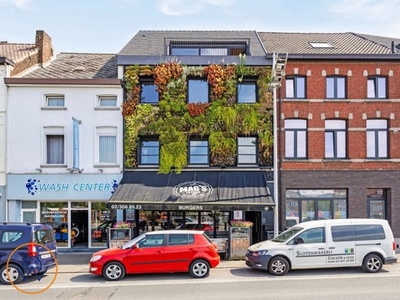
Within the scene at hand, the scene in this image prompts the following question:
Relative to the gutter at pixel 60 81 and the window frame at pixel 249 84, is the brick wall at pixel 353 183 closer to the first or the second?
the window frame at pixel 249 84

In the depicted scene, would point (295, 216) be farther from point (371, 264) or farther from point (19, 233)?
point (19, 233)

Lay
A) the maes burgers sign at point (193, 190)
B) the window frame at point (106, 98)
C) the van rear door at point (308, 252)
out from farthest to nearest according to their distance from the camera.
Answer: the window frame at point (106, 98), the maes burgers sign at point (193, 190), the van rear door at point (308, 252)

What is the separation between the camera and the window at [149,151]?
1939 cm

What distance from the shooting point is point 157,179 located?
1872 cm

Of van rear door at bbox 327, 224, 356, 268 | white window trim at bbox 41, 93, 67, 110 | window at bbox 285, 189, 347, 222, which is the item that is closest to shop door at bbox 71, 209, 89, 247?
white window trim at bbox 41, 93, 67, 110

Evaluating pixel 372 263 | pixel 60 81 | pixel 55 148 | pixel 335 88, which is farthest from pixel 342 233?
pixel 60 81

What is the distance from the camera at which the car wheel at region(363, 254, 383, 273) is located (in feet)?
44.7

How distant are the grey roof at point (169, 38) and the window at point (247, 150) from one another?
4466mm

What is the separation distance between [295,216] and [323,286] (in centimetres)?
771

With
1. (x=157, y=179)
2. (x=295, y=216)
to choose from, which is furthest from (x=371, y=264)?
(x=157, y=179)

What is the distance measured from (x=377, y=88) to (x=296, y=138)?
4.73 meters

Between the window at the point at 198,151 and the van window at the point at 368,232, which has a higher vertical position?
the window at the point at 198,151

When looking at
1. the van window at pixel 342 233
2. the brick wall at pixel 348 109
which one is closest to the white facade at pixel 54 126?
the brick wall at pixel 348 109

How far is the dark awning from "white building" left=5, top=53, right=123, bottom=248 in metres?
1.55
